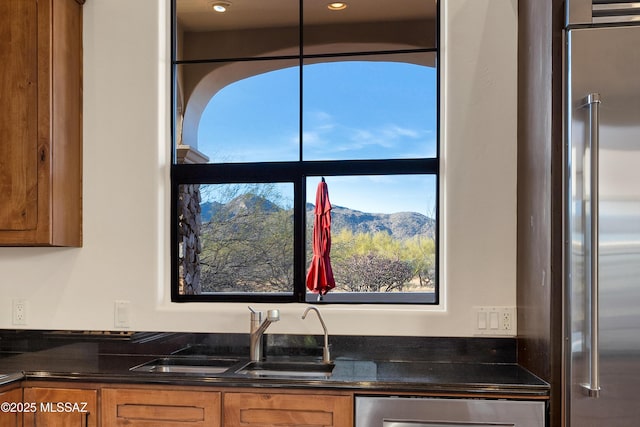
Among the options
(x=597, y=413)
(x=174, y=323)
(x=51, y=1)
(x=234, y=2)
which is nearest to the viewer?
(x=597, y=413)

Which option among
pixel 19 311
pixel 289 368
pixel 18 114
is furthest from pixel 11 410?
pixel 18 114

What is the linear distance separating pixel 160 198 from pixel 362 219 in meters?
1.00

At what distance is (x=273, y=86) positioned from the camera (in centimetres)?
271

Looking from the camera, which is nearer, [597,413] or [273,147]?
[597,413]

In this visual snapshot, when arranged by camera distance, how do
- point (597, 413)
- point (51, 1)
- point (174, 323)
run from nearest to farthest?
point (597, 413)
point (51, 1)
point (174, 323)

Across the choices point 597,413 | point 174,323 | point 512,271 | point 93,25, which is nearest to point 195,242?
point 174,323

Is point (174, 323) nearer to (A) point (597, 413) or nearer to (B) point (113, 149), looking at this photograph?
(B) point (113, 149)

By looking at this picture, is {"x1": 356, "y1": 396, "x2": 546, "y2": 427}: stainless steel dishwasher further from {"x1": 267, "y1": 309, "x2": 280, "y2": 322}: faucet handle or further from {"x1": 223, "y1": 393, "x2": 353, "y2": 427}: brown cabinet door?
{"x1": 267, "y1": 309, "x2": 280, "y2": 322}: faucet handle

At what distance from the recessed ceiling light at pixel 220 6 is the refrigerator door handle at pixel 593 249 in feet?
5.97

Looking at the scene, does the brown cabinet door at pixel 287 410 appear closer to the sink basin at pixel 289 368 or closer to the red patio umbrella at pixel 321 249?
the sink basin at pixel 289 368

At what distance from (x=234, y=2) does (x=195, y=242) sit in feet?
4.11

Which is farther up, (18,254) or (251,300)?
(18,254)

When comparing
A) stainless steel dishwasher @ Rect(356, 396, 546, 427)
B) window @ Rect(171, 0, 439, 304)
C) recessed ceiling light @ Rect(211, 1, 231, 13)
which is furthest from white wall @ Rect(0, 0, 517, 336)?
stainless steel dishwasher @ Rect(356, 396, 546, 427)

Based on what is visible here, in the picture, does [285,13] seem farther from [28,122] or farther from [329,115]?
[28,122]
